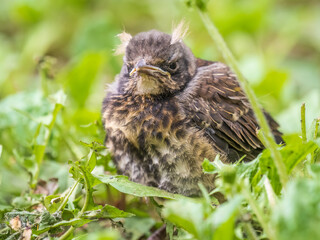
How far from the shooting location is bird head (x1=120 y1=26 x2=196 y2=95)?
2.57 meters

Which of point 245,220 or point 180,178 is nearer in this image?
point 245,220

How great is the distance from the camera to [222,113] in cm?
263

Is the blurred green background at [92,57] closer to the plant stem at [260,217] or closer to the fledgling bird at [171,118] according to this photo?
the fledgling bird at [171,118]

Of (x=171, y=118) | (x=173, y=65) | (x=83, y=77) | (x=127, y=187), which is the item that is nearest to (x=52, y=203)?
(x=127, y=187)

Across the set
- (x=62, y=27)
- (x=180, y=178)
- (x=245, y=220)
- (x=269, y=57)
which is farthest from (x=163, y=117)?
(x=62, y=27)

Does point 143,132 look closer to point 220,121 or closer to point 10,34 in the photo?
point 220,121

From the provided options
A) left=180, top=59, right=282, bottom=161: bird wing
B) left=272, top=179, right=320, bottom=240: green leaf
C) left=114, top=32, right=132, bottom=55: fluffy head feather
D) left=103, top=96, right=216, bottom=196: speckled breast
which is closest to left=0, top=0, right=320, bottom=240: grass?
left=272, top=179, right=320, bottom=240: green leaf

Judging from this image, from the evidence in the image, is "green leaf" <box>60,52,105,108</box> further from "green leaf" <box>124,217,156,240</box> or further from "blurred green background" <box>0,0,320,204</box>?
"green leaf" <box>124,217,156,240</box>

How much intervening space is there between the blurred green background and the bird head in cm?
27

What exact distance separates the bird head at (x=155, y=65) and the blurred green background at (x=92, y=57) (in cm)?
27

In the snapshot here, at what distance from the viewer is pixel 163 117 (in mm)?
2486

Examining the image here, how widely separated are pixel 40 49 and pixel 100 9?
1221 mm

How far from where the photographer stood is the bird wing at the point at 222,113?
254 centimetres

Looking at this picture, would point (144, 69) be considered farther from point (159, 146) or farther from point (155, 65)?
point (159, 146)
